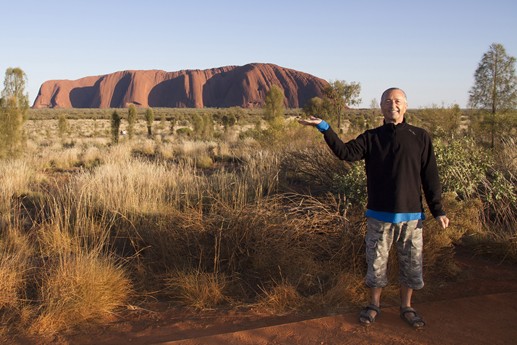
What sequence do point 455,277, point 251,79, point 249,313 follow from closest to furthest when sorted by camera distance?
point 249,313, point 455,277, point 251,79

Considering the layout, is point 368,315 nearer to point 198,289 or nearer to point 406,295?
point 406,295

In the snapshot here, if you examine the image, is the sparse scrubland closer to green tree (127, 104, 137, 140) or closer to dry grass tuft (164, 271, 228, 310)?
dry grass tuft (164, 271, 228, 310)

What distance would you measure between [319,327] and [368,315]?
409 millimetres

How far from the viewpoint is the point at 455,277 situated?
4402mm

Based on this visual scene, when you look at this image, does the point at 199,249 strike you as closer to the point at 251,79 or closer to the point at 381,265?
the point at 381,265

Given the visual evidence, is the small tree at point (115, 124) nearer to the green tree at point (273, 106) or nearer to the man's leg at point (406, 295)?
the green tree at point (273, 106)

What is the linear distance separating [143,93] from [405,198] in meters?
150

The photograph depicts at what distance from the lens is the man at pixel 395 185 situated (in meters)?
3.19

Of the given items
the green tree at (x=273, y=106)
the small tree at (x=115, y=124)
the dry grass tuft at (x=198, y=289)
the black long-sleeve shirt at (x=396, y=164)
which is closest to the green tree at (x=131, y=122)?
the small tree at (x=115, y=124)

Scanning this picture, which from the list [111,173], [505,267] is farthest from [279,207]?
[111,173]

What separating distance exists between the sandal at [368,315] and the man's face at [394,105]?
58.0 inches

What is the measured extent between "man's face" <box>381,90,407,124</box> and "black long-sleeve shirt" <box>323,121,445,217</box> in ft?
0.23

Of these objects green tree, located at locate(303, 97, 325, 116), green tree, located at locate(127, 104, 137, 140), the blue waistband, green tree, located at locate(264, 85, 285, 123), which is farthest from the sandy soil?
green tree, located at locate(127, 104, 137, 140)

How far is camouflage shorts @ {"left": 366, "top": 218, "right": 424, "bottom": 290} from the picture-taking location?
3.28 m
